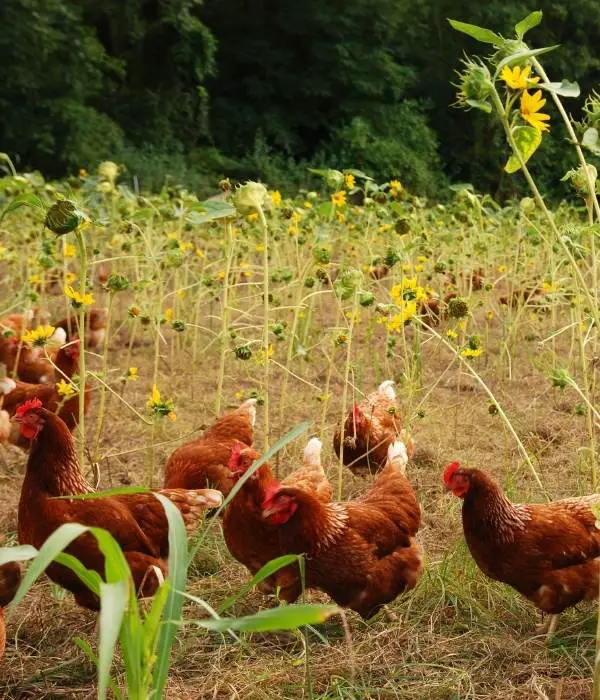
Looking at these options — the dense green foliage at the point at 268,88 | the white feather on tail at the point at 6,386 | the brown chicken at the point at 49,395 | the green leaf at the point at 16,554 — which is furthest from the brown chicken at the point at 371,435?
the dense green foliage at the point at 268,88

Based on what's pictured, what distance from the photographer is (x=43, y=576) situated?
2.86 meters

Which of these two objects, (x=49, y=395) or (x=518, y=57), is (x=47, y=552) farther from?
(x=49, y=395)

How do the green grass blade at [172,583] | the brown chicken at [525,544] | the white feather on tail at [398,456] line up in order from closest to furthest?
the green grass blade at [172,583] → the brown chicken at [525,544] → the white feather on tail at [398,456]

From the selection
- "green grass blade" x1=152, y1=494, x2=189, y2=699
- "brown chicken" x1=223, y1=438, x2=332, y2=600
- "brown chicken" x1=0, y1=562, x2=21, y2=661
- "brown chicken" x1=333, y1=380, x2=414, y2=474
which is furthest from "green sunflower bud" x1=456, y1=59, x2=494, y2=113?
"brown chicken" x1=333, y1=380, x2=414, y2=474

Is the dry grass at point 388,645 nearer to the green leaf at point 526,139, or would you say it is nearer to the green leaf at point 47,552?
the green leaf at point 47,552

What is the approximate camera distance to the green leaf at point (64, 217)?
243 centimetres

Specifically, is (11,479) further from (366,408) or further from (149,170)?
(149,170)

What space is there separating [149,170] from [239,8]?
4659mm

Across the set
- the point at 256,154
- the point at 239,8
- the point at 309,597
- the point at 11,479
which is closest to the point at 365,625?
the point at 309,597

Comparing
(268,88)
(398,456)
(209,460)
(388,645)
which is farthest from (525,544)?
(268,88)

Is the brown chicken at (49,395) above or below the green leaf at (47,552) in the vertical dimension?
below

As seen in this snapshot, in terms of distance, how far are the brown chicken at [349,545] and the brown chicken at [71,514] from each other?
32 cm

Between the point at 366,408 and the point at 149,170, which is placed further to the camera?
the point at 149,170

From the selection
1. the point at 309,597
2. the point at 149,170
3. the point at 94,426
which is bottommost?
the point at 149,170
